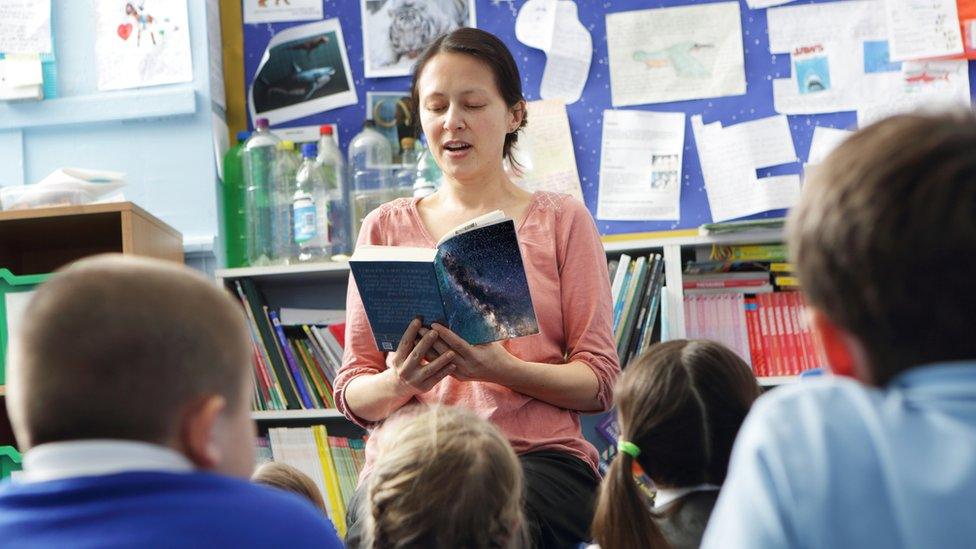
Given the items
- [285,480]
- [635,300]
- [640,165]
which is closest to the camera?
[285,480]

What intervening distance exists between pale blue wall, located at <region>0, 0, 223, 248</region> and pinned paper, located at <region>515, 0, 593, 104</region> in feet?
2.86

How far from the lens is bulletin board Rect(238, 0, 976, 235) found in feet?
9.09

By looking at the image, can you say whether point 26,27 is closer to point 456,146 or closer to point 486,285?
point 456,146

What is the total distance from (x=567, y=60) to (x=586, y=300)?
117 centimetres

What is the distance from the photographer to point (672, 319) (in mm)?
2543

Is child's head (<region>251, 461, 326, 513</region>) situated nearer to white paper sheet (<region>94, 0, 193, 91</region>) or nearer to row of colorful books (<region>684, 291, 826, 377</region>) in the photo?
row of colorful books (<region>684, 291, 826, 377</region>)

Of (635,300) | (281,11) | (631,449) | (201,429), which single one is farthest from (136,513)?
(281,11)

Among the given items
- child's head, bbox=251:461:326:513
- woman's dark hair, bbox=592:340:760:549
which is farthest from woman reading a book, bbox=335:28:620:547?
woman's dark hair, bbox=592:340:760:549

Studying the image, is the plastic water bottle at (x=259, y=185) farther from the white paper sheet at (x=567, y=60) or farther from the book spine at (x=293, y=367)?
the white paper sheet at (x=567, y=60)

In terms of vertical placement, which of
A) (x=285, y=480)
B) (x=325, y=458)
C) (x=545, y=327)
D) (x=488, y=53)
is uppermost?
(x=488, y=53)

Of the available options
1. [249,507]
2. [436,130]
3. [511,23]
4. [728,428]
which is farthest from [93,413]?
[511,23]

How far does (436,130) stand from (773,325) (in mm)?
1115

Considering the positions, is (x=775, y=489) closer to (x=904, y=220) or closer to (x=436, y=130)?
(x=904, y=220)

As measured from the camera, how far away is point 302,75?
2.94 meters
